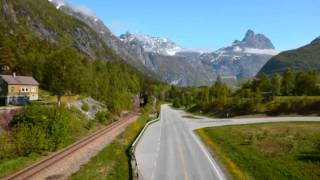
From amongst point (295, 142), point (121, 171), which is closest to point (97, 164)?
point (121, 171)

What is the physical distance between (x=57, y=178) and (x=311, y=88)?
380 ft

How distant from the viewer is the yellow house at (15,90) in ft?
287

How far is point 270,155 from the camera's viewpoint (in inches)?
1576

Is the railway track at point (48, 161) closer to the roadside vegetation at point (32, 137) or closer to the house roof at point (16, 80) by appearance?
the roadside vegetation at point (32, 137)

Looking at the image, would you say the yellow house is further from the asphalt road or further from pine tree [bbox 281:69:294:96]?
pine tree [bbox 281:69:294:96]

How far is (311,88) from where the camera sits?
5217 inches

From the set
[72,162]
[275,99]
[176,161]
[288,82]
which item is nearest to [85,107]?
[72,162]

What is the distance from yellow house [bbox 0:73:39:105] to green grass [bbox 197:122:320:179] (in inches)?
1897

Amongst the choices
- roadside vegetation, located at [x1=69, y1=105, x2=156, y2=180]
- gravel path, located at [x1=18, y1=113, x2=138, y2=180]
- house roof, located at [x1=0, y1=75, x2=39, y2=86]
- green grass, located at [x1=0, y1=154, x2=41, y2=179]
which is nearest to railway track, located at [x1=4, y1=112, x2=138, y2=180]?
gravel path, located at [x1=18, y1=113, x2=138, y2=180]

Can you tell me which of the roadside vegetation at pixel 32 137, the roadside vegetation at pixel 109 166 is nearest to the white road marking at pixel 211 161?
the roadside vegetation at pixel 109 166

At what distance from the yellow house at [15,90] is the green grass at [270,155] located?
48192 millimetres

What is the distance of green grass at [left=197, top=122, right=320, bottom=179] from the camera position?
3228 centimetres

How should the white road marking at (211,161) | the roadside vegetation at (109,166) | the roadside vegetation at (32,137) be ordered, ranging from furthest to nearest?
the roadside vegetation at (32,137)
the roadside vegetation at (109,166)
the white road marking at (211,161)

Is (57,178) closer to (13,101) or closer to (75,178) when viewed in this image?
(75,178)
